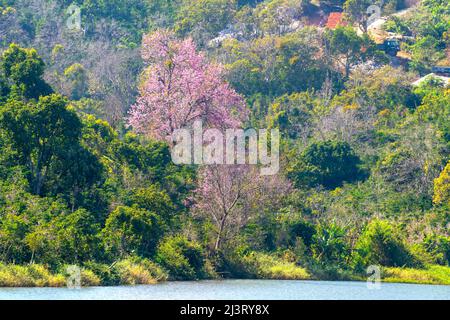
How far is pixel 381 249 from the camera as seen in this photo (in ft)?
136

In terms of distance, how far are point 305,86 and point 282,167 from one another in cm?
1697

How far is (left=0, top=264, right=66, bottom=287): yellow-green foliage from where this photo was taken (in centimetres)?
3222

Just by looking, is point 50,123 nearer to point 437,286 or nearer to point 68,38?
point 437,286

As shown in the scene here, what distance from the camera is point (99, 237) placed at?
35781 mm

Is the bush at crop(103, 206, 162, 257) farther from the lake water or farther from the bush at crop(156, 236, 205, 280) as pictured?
the lake water

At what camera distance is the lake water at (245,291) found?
30.9m

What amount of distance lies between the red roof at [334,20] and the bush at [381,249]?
3211 cm

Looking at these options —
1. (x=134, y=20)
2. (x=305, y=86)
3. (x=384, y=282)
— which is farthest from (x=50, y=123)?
(x=134, y=20)

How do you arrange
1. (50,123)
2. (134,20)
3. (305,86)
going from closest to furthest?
(50,123)
(305,86)
(134,20)

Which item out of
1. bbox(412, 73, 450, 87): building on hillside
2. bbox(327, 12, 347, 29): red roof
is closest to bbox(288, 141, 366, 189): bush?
bbox(412, 73, 450, 87): building on hillside

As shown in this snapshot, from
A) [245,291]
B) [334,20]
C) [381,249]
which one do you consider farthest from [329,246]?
[334,20]

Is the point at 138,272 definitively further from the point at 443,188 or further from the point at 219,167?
the point at 443,188

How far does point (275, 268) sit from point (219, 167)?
415 centimetres

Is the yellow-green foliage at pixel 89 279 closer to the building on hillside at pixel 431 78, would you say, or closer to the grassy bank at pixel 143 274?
the grassy bank at pixel 143 274
